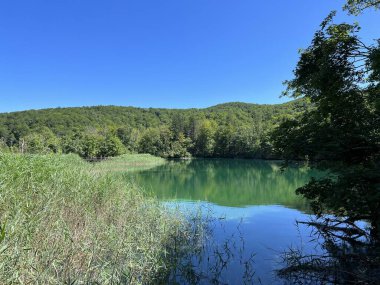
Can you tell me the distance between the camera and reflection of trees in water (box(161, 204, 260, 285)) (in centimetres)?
517

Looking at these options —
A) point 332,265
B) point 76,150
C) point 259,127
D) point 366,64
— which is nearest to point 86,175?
point 332,265

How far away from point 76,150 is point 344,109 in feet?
191

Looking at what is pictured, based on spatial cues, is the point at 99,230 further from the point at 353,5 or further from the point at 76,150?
the point at 76,150

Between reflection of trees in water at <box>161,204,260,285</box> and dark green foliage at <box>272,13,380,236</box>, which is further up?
dark green foliage at <box>272,13,380,236</box>

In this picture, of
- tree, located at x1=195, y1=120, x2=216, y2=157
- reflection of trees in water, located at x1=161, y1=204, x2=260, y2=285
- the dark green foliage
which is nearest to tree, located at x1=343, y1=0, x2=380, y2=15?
the dark green foliage

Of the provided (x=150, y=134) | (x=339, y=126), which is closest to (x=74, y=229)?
(x=339, y=126)

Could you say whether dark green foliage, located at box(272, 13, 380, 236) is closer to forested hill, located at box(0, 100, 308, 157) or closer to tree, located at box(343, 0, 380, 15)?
tree, located at box(343, 0, 380, 15)

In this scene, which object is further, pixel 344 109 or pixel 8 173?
pixel 344 109

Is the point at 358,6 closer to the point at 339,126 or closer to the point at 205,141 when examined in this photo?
the point at 339,126

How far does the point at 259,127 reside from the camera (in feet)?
224

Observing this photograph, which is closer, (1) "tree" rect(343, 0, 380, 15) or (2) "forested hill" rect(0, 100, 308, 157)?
(1) "tree" rect(343, 0, 380, 15)

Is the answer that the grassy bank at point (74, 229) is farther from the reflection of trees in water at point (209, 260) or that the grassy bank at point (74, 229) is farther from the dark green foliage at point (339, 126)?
the dark green foliage at point (339, 126)

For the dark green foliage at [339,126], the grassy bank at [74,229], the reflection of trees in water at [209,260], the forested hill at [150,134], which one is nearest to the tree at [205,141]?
the forested hill at [150,134]

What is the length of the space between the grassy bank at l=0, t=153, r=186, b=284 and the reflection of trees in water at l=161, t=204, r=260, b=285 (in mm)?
262
